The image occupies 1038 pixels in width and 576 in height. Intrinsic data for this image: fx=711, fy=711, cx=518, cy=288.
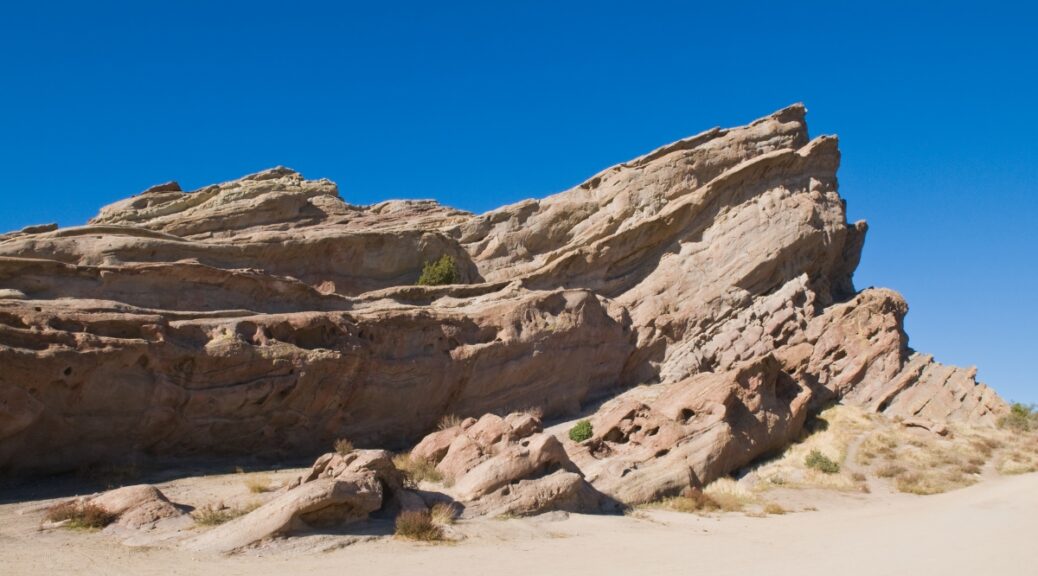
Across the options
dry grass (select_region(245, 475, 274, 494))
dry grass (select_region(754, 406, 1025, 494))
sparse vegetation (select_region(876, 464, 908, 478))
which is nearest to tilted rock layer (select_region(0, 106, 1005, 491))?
dry grass (select_region(754, 406, 1025, 494))

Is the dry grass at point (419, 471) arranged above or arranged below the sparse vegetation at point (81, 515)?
above

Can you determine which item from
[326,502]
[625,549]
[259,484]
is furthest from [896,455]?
[259,484]

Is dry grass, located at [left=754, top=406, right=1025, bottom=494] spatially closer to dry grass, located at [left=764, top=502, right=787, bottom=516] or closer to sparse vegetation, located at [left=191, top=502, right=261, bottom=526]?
dry grass, located at [left=764, top=502, right=787, bottom=516]

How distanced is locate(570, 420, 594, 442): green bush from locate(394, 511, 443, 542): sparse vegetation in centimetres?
1070

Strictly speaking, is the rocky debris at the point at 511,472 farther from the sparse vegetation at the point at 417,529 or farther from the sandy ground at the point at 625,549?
the sparse vegetation at the point at 417,529

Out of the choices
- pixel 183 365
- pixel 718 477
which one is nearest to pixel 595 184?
pixel 718 477

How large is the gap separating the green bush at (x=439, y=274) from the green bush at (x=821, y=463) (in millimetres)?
18536

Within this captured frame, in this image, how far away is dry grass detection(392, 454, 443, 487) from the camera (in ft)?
61.6

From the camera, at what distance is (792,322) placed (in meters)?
33.7

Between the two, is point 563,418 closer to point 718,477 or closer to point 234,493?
point 718,477

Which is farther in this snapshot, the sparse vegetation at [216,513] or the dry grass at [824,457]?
the dry grass at [824,457]

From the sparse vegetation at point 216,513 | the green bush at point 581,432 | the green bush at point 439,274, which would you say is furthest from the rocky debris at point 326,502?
the green bush at point 439,274

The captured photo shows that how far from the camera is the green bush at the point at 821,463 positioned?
24939 mm

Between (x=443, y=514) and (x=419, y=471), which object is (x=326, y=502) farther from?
(x=419, y=471)
